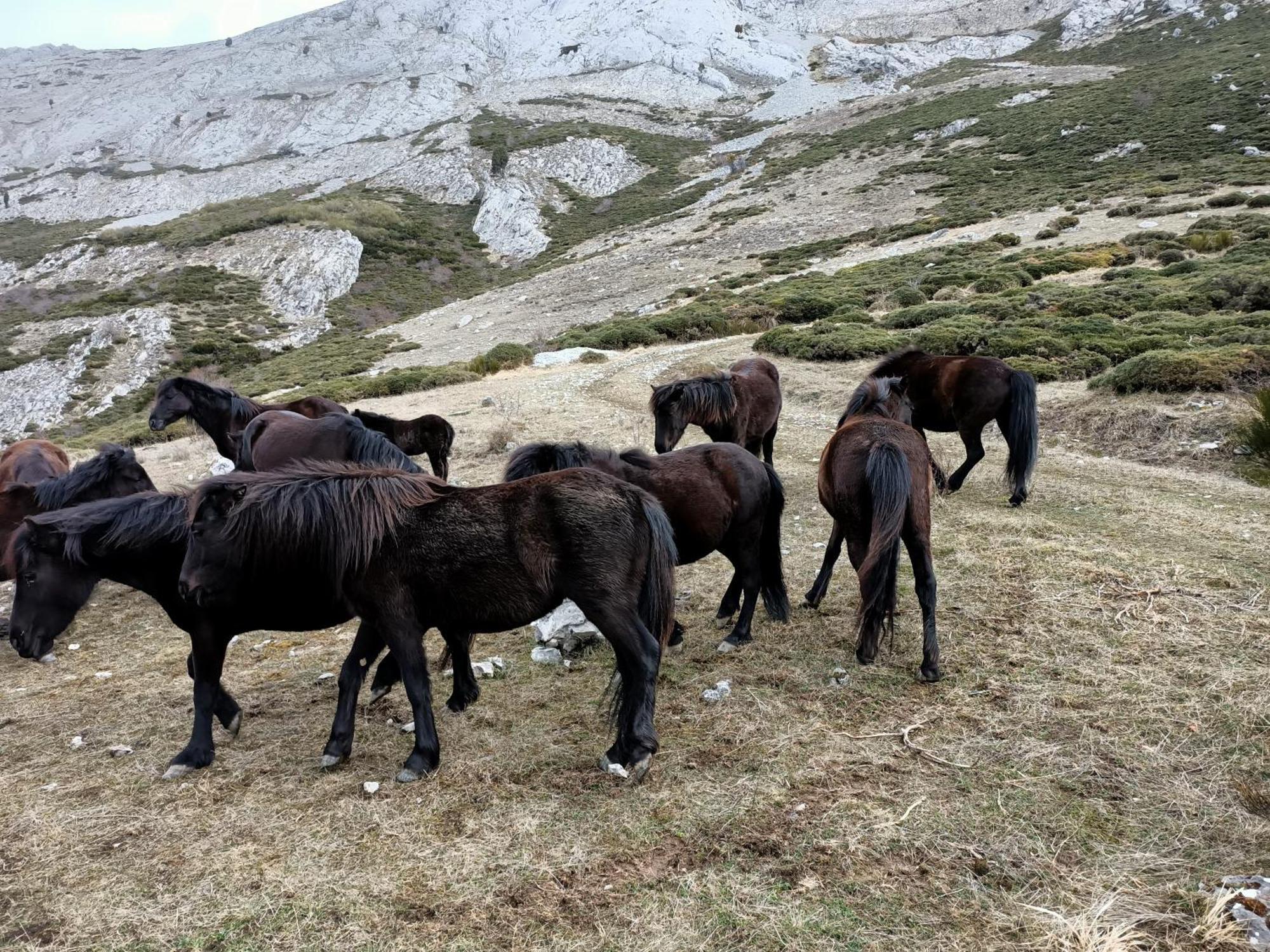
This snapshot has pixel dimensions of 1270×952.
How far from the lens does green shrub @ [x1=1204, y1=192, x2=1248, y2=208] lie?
89.4 feet

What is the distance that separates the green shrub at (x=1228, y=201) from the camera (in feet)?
89.4

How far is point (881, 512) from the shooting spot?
15.7 ft

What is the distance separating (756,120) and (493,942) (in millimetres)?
98331

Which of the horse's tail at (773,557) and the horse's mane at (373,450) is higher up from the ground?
the horse's mane at (373,450)

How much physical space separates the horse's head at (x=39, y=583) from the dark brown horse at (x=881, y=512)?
505cm

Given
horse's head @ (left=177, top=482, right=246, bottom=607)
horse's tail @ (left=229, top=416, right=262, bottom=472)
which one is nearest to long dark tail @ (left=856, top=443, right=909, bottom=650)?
horse's head @ (left=177, top=482, right=246, bottom=607)

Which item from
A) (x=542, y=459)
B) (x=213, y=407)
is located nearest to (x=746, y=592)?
(x=542, y=459)

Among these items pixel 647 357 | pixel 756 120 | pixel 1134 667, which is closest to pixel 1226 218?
pixel 647 357

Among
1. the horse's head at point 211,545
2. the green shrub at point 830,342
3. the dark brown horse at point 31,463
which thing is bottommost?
the green shrub at point 830,342

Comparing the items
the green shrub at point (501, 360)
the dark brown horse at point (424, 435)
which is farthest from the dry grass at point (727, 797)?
the green shrub at point (501, 360)

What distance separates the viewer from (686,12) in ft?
368

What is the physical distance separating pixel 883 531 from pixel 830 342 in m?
13.7

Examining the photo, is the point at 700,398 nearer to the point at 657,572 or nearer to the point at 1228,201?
the point at 657,572

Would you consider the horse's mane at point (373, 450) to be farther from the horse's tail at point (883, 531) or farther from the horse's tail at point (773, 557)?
the horse's tail at point (883, 531)
